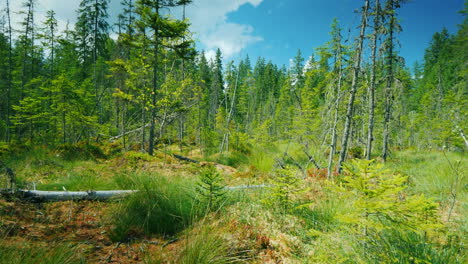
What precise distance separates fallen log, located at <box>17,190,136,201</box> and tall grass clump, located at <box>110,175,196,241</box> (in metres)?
0.45

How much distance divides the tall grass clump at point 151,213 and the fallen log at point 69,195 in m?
0.45

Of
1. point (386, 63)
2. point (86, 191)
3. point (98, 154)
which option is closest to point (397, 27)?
point (386, 63)

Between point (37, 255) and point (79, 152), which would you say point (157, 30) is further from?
point (37, 255)

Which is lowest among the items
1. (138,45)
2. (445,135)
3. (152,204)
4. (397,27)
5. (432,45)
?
(152,204)

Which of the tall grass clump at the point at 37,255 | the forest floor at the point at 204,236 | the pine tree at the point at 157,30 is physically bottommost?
the forest floor at the point at 204,236

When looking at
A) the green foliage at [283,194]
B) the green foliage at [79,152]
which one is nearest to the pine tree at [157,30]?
the green foliage at [79,152]

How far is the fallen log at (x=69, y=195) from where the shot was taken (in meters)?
3.65

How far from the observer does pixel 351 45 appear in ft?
21.6

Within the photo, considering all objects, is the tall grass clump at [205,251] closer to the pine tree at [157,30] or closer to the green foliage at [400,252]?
the green foliage at [400,252]

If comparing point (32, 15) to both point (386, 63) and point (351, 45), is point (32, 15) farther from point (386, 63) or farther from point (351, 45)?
point (386, 63)

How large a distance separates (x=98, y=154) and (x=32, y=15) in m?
14.8

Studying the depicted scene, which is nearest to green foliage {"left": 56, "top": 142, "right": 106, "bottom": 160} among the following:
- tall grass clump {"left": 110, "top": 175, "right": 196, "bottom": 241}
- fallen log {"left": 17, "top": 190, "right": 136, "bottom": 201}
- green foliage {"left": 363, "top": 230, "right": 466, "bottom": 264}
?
fallen log {"left": 17, "top": 190, "right": 136, "bottom": 201}

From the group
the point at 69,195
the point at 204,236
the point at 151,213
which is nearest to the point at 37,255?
the point at 151,213

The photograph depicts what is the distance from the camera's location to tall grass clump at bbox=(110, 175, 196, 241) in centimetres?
298
